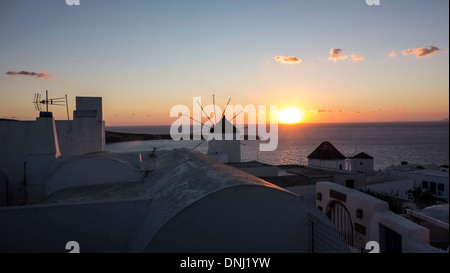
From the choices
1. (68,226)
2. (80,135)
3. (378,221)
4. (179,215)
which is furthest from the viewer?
(80,135)

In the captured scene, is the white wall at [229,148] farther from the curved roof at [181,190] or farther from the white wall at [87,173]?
the curved roof at [181,190]

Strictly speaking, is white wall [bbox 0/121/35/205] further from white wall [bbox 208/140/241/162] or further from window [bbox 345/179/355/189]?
window [bbox 345/179/355/189]

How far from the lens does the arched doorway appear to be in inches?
380

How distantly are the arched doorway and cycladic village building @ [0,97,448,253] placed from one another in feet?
0.14

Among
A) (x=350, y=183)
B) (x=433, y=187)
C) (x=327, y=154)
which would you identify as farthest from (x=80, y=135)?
(x=433, y=187)

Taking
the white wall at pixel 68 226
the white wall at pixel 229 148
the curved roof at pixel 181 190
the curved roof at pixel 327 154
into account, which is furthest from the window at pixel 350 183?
the white wall at pixel 68 226

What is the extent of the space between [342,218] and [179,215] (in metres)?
6.83

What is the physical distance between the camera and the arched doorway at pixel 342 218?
965cm

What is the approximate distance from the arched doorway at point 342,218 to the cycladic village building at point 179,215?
1.6 inches

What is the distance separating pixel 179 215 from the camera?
5.73 m

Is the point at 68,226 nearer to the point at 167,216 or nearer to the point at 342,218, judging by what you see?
the point at 167,216

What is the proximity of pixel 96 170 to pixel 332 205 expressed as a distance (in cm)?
874

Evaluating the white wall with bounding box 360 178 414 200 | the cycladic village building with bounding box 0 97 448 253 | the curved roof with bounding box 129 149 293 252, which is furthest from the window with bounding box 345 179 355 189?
the curved roof with bounding box 129 149 293 252
